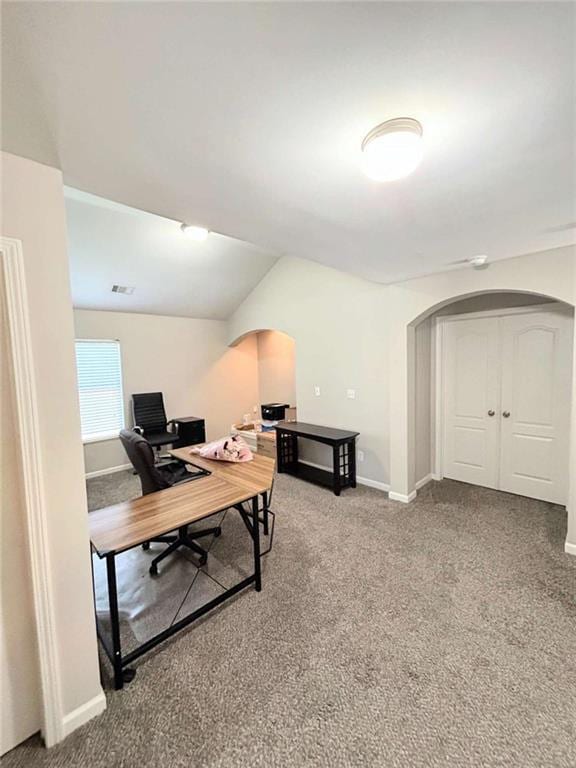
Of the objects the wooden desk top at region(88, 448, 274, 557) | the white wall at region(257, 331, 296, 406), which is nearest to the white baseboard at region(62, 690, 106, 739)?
the wooden desk top at region(88, 448, 274, 557)

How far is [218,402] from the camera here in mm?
6266

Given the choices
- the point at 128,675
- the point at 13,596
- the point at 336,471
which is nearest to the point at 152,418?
the point at 336,471

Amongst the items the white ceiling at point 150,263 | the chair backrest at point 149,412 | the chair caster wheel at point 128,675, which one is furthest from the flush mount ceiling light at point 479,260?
the chair backrest at point 149,412

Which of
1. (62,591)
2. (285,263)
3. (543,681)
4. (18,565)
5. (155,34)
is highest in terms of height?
(285,263)

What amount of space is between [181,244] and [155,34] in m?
3.54

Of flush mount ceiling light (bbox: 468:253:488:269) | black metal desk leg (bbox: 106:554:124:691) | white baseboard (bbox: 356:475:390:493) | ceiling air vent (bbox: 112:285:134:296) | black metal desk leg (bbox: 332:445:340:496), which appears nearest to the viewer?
black metal desk leg (bbox: 106:554:124:691)

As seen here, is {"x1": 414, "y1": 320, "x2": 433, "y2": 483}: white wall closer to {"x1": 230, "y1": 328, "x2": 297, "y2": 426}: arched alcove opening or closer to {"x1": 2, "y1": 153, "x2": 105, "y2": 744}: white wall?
{"x1": 230, "y1": 328, "x2": 297, "y2": 426}: arched alcove opening

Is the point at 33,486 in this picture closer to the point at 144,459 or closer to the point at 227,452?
the point at 144,459

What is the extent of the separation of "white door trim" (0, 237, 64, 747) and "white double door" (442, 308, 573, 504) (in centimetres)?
423

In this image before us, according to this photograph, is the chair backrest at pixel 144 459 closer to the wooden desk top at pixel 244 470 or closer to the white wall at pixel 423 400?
the wooden desk top at pixel 244 470

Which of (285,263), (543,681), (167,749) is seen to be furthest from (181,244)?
(543,681)

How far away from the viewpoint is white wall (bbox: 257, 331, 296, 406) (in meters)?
6.23

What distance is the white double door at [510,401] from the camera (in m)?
3.33

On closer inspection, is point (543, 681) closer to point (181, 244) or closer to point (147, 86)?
point (147, 86)
